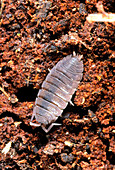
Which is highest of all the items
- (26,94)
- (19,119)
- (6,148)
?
(26,94)

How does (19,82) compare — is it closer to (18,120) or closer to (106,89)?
(18,120)

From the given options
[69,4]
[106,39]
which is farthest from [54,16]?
[106,39]

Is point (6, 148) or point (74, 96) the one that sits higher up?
point (74, 96)

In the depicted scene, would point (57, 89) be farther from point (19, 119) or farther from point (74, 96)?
point (19, 119)

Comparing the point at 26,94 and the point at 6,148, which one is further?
the point at 26,94

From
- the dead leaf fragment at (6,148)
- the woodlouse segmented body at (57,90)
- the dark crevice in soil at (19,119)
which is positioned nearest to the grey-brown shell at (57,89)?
the woodlouse segmented body at (57,90)

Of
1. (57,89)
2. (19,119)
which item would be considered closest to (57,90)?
(57,89)
